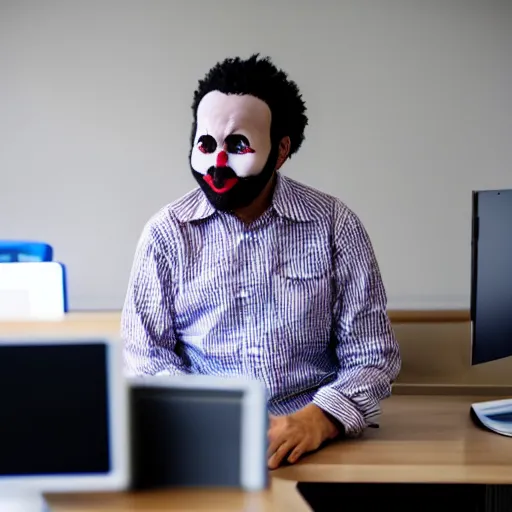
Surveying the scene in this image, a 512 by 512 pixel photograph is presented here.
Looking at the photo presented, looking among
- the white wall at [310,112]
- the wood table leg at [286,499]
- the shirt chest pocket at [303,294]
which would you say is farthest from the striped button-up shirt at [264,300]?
the white wall at [310,112]

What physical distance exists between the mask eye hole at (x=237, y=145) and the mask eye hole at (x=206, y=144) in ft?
0.09

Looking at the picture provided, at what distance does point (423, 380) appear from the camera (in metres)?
2.03

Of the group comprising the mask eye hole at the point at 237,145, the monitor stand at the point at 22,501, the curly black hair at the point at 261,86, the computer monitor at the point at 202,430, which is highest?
the curly black hair at the point at 261,86

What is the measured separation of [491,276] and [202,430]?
0.68 meters

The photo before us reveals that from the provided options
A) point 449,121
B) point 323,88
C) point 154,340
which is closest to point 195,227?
point 154,340

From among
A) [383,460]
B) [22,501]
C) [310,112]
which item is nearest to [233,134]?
[383,460]

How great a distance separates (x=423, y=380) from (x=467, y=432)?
0.83 meters

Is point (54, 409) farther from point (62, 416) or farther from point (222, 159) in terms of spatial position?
point (222, 159)

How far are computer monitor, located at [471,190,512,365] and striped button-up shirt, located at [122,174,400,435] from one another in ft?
0.52

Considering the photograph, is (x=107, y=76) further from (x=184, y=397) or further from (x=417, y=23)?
(x=184, y=397)

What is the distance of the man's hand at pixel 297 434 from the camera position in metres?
1.00

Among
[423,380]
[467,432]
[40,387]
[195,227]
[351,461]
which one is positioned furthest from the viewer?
[423,380]

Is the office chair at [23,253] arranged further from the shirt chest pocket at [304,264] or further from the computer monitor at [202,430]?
the computer monitor at [202,430]

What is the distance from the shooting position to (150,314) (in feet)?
4.16
